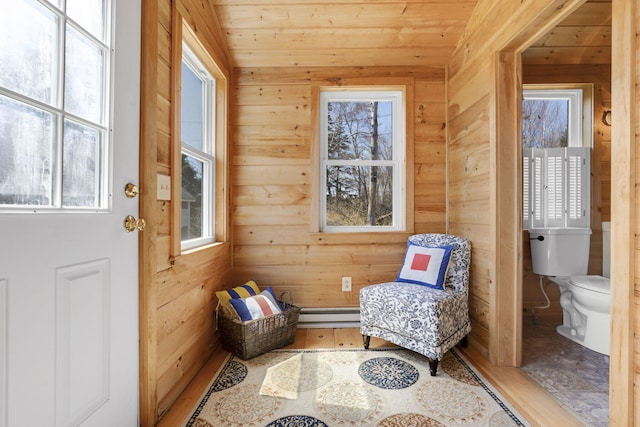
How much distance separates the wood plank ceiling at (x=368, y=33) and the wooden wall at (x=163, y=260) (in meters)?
0.42

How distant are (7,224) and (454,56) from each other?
2772mm

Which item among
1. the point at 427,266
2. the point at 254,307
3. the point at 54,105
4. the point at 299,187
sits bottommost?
the point at 254,307

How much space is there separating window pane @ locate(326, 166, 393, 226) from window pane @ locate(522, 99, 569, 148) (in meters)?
1.28

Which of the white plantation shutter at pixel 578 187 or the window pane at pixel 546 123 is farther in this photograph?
the window pane at pixel 546 123

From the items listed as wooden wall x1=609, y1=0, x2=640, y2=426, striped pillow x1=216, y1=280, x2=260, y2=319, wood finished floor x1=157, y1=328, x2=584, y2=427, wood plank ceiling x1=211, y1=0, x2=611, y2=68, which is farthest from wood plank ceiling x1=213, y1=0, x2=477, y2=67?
wood finished floor x1=157, y1=328, x2=584, y2=427

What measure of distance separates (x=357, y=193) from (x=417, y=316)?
116 cm

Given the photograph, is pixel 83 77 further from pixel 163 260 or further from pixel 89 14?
pixel 163 260

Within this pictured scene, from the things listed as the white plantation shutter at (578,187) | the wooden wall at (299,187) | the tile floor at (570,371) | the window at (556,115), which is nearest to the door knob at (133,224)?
the wooden wall at (299,187)

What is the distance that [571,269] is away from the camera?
91.4 inches

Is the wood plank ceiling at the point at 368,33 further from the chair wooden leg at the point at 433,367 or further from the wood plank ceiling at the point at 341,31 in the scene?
the chair wooden leg at the point at 433,367

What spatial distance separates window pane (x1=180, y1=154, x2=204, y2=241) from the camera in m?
1.84

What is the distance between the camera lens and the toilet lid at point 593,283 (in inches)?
76.7

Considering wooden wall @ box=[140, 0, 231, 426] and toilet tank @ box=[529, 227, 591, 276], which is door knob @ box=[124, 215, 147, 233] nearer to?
wooden wall @ box=[140, 0, 231, 426]

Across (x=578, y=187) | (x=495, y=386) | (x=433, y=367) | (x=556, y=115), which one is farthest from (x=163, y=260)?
(x=556, y=115)
